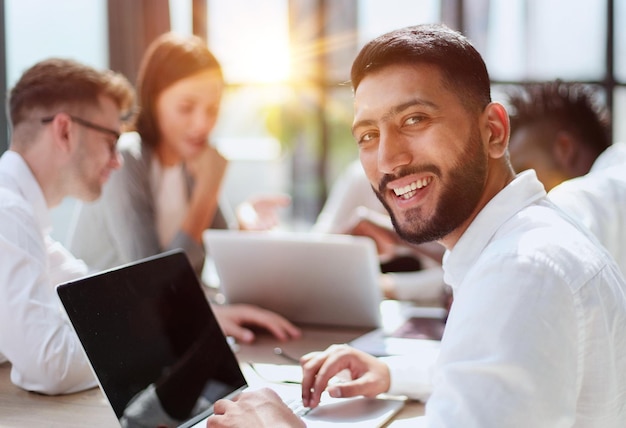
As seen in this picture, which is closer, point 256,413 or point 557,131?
point 256,413

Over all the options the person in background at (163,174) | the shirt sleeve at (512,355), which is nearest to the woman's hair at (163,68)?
the person in background at (163,174)

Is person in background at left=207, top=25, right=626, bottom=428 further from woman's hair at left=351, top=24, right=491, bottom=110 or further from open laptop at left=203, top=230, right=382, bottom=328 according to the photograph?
open laptop at left=203, top=230, right=382, bottom=328

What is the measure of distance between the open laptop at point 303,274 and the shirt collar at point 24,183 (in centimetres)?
48

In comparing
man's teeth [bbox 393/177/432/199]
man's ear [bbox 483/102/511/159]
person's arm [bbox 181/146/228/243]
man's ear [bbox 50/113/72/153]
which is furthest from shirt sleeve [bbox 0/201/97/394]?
person's arm [bbox 181/146/228/243]

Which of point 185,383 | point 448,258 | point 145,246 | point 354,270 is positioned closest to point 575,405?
point 448,258

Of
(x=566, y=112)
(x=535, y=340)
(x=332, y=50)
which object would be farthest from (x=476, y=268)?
(x=332, y=50)

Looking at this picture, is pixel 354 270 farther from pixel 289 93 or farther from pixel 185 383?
pixel 289 93

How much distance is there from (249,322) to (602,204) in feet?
3.24

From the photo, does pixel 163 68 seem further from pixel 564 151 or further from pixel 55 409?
pixel 55 409

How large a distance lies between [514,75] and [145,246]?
317 cm

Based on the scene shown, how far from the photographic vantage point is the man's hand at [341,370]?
146cm

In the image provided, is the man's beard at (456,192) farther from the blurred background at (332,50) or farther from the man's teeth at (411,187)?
the blurred background at (332,50)

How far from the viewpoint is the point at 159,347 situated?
56.2 inches

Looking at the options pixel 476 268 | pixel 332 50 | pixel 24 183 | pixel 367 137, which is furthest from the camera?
pixel 332 50
